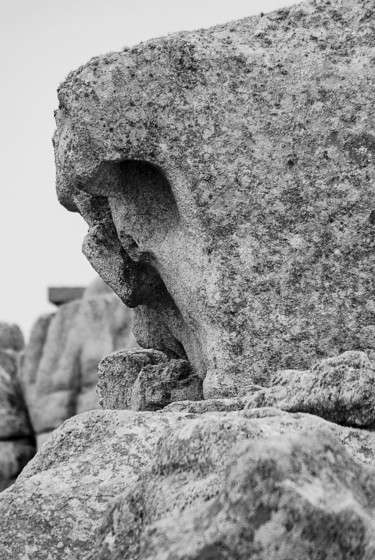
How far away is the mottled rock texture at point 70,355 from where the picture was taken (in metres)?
24.7

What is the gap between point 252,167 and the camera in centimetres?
536

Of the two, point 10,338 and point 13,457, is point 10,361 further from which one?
point 13,457

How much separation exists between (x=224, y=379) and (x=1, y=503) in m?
1.80

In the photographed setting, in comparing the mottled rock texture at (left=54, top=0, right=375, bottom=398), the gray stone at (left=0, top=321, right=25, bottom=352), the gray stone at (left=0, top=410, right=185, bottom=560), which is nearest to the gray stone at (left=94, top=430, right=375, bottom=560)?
the gray stone at (left=0, top=410, right=185, bottom=560)

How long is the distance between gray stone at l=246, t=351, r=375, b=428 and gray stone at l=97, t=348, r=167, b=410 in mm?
2570

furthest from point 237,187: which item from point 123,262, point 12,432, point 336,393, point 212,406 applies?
point 12,432

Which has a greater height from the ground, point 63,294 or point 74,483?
point 63,294

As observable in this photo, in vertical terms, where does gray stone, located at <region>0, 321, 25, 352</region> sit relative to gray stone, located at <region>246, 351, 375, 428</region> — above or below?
below

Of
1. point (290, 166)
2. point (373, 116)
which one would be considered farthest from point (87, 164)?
point (373, 116)

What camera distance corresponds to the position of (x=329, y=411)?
3811 mm

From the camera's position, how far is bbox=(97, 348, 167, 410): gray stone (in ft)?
21.6

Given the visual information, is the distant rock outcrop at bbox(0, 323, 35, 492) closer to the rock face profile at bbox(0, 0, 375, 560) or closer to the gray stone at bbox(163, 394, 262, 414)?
the rock face profile at bbox(0, 0, 375, 560)

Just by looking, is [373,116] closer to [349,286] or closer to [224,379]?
[349,286]

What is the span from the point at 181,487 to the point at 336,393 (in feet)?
3.32
